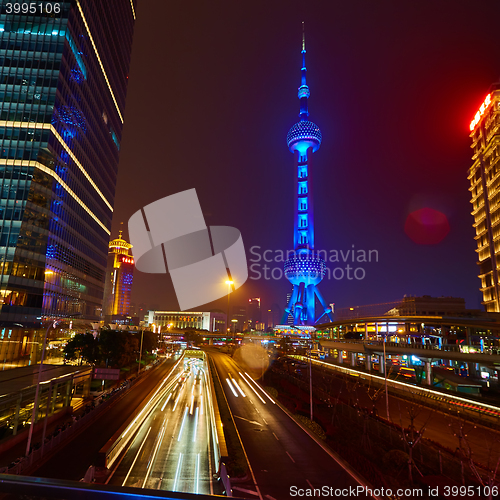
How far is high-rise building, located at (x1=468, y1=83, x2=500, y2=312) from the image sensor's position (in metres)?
80.2

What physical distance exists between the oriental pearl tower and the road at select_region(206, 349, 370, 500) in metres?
123

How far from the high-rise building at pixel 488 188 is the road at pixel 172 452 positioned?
243 feet

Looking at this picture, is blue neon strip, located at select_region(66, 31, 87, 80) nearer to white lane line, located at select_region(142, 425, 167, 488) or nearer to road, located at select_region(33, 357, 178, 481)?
road, located at select_region(33, 357, 178, 481)

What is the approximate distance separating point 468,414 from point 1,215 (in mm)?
63494

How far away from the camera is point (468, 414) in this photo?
115 feet

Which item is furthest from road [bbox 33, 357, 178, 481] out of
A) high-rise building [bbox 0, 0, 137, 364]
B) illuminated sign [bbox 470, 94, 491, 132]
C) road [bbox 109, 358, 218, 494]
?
illuminated sign [bbox 470, 94, 491, 132]

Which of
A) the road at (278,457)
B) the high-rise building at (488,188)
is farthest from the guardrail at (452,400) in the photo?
the high-rise building at (488,188)

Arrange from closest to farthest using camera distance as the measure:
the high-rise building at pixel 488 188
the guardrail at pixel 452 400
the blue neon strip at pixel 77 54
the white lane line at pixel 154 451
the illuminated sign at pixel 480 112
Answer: the white lane line at pixel 154 451 < the guardrail at pixel 452 400 < the blue neon strip at pixel 77 54 < the high-rise building at pixel 488 188 < the illuminated sign at pixel 480 112

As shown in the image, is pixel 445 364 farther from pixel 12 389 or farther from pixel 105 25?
pixel 105 25

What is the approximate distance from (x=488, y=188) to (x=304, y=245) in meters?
83.3

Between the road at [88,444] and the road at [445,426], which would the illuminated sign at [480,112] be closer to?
the road at [445,426]

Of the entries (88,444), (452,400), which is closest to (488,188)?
(452,400)

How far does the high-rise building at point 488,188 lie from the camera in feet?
263

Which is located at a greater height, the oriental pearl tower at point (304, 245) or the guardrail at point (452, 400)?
the oriental pearl tower at point (304, 245)
